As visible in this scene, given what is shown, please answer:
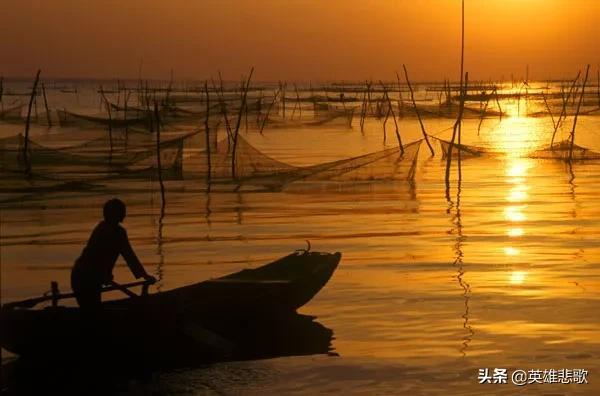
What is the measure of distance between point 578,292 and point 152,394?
4.31 meters

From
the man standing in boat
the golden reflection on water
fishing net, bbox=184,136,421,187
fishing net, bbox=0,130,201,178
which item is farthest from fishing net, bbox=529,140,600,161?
the man standing in boat

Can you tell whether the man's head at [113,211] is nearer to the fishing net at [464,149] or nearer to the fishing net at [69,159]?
the fishing net at [69,159]

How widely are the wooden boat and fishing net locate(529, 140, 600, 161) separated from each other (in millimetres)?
15934

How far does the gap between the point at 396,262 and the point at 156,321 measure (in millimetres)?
4097

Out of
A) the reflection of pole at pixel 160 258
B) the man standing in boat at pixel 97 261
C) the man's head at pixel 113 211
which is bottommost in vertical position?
the reflection of pole at pixel 160 258

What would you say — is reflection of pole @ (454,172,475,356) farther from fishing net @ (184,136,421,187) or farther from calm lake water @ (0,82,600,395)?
fishing net @ (184,136,421,187)

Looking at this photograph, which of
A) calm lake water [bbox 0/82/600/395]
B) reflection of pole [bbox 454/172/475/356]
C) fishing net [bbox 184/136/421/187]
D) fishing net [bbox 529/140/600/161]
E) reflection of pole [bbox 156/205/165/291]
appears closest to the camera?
calm lake water [bbox 0/82/600/395]

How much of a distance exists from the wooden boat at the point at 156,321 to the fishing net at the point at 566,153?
15.9m

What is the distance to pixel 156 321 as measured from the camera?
7199 millimetres

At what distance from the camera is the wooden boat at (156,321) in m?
6.91

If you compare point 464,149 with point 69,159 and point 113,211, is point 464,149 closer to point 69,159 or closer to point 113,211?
point 69,159

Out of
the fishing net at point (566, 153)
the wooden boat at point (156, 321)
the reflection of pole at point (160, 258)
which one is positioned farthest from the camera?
the fishing net at point (566, 153)

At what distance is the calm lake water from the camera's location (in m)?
6.80


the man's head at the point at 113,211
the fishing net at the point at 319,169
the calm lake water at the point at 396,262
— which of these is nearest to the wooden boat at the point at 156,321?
the calm lake water at the point at 396,262
